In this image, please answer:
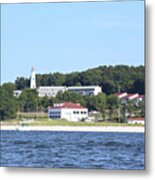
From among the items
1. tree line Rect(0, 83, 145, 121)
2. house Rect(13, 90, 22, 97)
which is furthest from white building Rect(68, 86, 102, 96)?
house Rect(13, 90, 22, 97)

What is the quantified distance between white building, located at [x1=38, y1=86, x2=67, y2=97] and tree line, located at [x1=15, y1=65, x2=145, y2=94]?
1.1 inches

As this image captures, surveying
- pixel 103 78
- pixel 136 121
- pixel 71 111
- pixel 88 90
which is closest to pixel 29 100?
pixel 71 111

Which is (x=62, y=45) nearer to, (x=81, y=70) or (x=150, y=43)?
(x=81, y=70)

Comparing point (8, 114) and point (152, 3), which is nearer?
point (152, 3)

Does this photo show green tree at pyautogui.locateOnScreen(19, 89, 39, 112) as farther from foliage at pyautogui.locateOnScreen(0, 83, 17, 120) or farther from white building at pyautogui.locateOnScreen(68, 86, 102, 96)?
white building at pyautogui.locateOnScreen(68, 86, 102, 96)

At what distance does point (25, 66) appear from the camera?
449 centimetres

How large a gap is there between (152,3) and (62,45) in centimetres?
67

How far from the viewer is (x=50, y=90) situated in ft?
14.7

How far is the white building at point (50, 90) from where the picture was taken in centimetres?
446

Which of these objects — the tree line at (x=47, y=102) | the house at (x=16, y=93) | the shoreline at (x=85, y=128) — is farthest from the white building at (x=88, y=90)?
the house at (x=16, y=93)

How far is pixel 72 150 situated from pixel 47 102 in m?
0.38

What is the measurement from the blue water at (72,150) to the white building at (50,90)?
258 millimetres

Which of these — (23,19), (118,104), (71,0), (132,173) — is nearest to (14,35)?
(23,19)

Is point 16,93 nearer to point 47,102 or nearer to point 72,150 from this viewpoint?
point 47,102
